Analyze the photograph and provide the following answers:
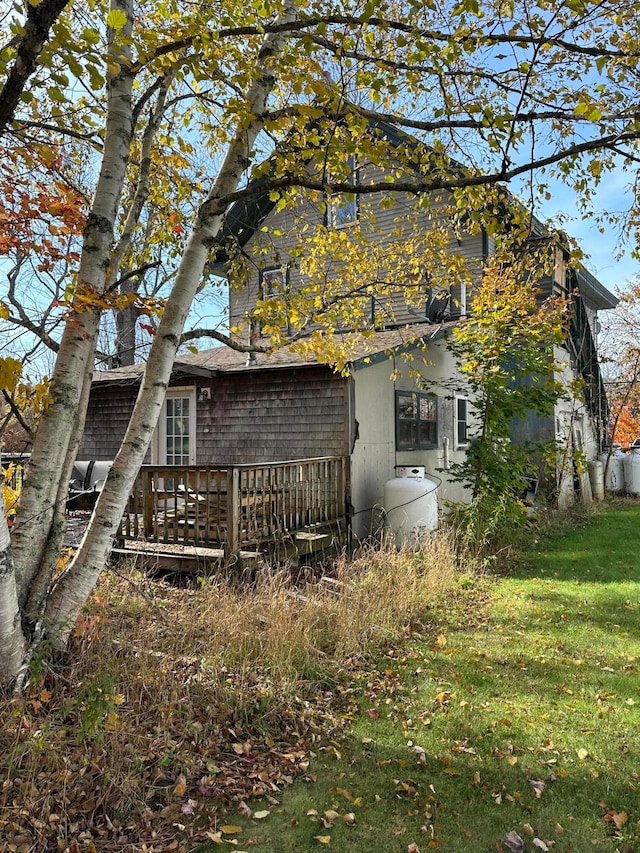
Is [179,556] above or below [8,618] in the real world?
below

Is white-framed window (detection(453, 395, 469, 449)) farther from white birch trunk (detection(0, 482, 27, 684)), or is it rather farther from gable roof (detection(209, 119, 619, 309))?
white birch trunk (detection(0, 482, 27, 684))

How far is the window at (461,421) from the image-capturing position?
488 inches

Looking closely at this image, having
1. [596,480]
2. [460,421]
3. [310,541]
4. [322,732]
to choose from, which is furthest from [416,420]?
[322,732]

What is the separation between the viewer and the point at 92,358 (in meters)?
4.04

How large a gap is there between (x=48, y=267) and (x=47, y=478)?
1.42 meters

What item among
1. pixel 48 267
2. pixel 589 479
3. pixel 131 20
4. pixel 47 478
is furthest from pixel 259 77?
pixel 589 479

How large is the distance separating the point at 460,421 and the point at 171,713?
32.9ft

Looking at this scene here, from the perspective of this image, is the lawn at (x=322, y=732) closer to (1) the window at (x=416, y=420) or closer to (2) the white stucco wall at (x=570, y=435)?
(1) the window at (x=416, y=420)

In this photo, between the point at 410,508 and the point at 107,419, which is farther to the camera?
the point at 107,419

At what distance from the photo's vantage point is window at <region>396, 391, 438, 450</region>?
10.7m

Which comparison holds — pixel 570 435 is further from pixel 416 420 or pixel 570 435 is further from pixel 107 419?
pixel 107 419

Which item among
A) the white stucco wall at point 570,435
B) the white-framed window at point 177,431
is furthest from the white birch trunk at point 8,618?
the white stucco wall at point 570,435

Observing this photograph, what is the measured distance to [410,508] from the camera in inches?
360

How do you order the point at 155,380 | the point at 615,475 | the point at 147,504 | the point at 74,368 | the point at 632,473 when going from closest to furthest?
the point at 74,368 < the point at 155,380 < the point at 147,504 < the point at 632,473 < the point at 615,475
